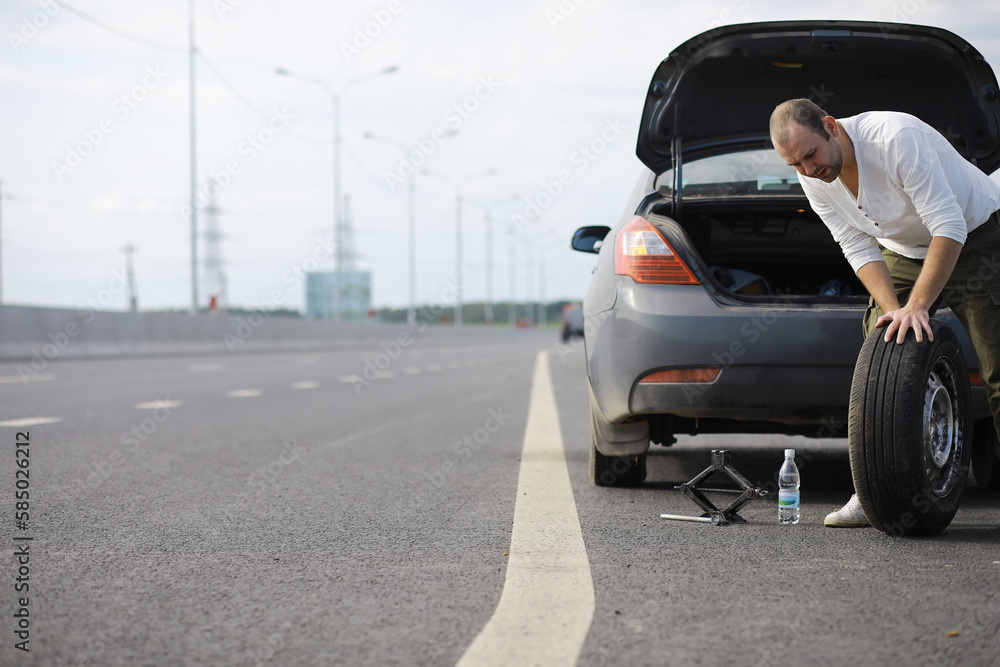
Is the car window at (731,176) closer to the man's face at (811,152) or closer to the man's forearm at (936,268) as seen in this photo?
the man's face at (811,152)

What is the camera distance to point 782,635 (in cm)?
251

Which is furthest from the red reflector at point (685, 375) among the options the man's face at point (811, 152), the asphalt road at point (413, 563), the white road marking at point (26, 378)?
the white road marking at point (26, 378)

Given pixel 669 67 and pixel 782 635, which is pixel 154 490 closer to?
pixel 669 67

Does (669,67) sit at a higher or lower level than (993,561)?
higher

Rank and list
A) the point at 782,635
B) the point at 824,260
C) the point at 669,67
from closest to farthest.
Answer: the point at 782,635
the point at 669,67
the point at 824,260

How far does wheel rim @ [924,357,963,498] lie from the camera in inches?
147

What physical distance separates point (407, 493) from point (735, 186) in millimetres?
1952

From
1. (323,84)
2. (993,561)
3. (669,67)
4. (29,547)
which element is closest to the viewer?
(993,561)

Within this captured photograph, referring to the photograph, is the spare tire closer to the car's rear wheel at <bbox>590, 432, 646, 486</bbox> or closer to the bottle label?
the bottle label

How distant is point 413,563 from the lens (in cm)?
331

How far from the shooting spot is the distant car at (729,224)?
4.13 metres

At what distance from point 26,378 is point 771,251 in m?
10.7

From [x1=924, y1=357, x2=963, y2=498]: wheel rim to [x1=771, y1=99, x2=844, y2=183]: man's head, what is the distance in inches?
30.9

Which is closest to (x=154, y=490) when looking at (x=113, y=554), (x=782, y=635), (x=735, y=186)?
(x=113, y=554)
